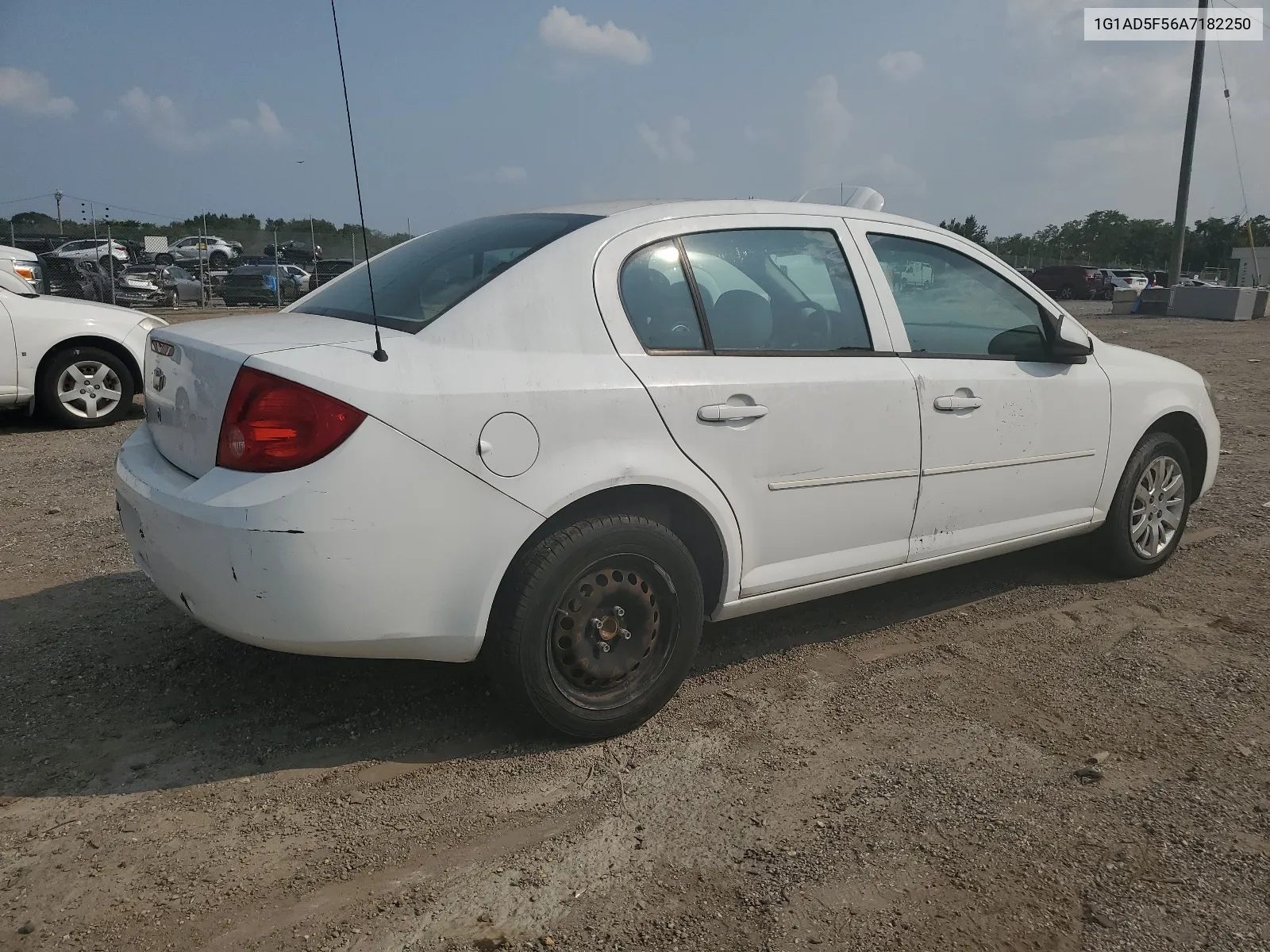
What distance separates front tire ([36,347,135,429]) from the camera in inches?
322

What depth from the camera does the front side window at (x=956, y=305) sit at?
12.5ft

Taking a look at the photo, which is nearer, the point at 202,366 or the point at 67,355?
the point at 202,366

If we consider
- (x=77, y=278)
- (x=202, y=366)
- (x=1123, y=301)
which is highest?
(x=77, y=278)

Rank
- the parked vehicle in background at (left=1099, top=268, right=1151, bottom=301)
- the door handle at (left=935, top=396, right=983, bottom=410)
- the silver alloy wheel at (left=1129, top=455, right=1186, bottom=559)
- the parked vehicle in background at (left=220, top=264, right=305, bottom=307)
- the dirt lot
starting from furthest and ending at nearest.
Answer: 1. the parked vehicle in background at (left=1099, top=268, right=1151, bottom=301)
2. the parked vehicle in background at (left=220, top=264, right=305, bottom=307)
3. the silver alloy wheel at (left=1129, top=455, right=1186, bottom=559)
4. the door handle at (left=935, top=396, right=983, bottom=410)
5. the dirt lot

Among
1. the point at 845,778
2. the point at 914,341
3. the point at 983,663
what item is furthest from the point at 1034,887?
the point at 914,341

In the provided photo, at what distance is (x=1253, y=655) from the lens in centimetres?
389

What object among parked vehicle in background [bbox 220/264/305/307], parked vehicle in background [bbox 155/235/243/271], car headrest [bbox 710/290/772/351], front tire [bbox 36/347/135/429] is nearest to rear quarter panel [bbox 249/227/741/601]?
car headrest [bbox 710/290/772/351]

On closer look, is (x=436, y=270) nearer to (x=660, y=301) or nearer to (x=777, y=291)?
(x=660, y=301)

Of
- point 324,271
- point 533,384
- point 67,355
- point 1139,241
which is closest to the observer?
point 533,384

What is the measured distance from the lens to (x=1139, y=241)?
226 feet

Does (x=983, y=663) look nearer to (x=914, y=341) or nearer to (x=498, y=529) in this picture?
(x=914, y=341)

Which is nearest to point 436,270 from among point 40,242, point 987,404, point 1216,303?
point 987,404

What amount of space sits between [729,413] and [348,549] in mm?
1256

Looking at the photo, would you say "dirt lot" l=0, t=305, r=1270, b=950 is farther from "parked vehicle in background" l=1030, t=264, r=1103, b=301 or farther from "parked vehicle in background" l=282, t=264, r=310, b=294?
"parked vehicle in background" l=1030, t=264, r=1103, b=301
